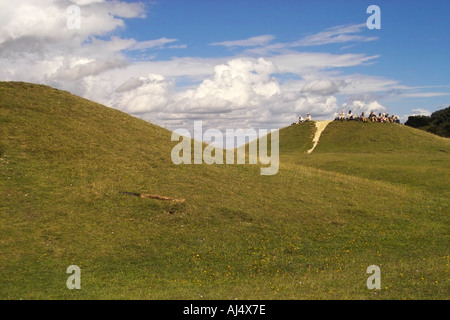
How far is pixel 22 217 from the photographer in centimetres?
2136

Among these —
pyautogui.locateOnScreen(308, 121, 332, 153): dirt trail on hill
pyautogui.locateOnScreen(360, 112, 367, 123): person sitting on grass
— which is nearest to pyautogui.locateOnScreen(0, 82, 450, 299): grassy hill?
pyautogui.locateOnScreen(308, 121, 332, 153): dirt trail on hill

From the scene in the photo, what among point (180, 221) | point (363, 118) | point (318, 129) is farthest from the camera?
point (318, 129)

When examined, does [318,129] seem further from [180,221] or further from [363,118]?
[180,221]

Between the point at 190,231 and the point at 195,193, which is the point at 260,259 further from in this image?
the point at 195,193

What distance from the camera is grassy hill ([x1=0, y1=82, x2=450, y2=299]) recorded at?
50.2ft

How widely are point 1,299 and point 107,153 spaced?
1964 centimetres

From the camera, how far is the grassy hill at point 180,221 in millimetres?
15312

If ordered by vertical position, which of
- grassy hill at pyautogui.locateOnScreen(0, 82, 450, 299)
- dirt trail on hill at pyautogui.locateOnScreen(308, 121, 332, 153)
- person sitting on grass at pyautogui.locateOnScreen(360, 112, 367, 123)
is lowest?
grassy hill at pyautogui.locateOnScreen(0, 82, 450, 299)

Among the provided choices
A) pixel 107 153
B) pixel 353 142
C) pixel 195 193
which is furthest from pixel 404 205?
pixel 353 142

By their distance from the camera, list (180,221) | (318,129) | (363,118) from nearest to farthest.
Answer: (180,221) → (363,118) → (318,129)

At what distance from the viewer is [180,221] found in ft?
75.7

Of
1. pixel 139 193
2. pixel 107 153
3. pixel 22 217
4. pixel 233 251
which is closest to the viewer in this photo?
pixel 233 251

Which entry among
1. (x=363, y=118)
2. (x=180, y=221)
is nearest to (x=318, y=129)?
(x=363, y=118)

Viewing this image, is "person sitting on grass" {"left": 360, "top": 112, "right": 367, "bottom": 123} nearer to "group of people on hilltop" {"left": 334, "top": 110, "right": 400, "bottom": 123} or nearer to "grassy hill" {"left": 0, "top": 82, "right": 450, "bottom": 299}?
"group of people on hilltop" {"left": 334, "top": 110, "right": 400, "bottom": 123}
